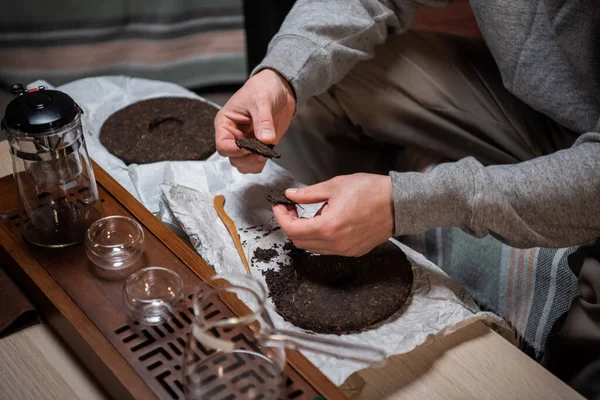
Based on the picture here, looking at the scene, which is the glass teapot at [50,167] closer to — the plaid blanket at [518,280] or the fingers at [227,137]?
the fingers at [227,137]

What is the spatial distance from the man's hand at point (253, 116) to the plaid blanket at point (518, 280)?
1.51 ft

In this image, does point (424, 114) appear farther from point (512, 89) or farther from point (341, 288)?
point (341, 288)

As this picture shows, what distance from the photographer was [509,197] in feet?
3.43

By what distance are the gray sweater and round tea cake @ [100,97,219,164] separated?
308mm

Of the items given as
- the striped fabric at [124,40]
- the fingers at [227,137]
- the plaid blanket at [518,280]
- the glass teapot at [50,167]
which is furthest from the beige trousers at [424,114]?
the striped fabric at [124,40]

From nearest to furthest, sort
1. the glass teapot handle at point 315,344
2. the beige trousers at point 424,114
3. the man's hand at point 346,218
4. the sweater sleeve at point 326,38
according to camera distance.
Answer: the glass teapot handle at point 315,344 → the man's hand at point 346,218 → the sweater sleeve at point 326,38 → the beige trousers at point 424,114

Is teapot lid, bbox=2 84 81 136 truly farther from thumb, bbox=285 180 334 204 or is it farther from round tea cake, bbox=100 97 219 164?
round tea cake, bbox=100 97 219 164

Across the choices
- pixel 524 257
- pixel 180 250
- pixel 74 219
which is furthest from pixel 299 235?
pixel 524 257

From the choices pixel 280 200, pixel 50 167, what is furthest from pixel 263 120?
pixel 50 167

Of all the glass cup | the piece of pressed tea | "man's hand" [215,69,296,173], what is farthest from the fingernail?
the glass cup

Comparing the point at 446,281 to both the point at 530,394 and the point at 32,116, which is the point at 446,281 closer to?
the point at 530,394

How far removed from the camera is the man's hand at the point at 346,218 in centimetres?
103

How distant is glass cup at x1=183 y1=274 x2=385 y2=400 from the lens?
0.79 metres

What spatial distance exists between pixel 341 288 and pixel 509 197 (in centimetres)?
31
